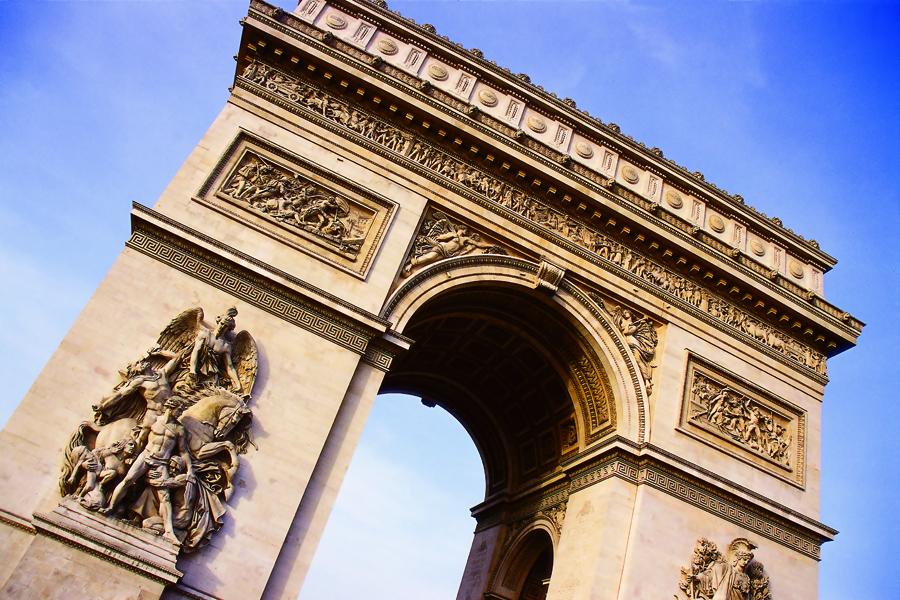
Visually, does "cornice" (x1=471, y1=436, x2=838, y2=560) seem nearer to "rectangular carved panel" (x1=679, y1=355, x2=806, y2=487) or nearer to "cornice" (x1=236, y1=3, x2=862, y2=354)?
"rectangular carved panel" (x1=679, y1=355, x2=806, y2=487)

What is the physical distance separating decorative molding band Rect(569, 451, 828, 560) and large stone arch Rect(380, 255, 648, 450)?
0.51 meters

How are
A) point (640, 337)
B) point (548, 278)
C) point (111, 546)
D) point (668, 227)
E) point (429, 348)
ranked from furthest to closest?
point (429, 348)
point (668, 227)
point (640, 337)
point (548, 278)
point (111, 546)

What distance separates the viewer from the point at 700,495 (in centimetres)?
1258

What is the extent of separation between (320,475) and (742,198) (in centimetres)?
1157

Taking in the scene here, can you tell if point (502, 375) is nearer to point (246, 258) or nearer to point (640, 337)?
point (640, 337)

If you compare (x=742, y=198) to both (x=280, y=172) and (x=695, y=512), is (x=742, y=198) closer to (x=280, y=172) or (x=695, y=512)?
(x=695, y=512)

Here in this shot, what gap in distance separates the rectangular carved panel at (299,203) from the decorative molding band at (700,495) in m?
5.28

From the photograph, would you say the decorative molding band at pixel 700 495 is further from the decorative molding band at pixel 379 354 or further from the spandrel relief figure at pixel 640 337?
the decorative molding band at pixel 379 354

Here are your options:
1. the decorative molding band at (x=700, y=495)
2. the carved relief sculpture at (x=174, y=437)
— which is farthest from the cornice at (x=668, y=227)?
the carved relief sculpture at (x=174, y=437)

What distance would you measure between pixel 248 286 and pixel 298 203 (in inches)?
69.9

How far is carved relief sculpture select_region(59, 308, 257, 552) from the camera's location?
8836mm

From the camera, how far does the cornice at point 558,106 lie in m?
14.6

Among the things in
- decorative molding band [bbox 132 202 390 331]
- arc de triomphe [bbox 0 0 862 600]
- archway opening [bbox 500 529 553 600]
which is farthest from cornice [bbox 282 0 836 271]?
archway opening [bbox 500 529 553 600]

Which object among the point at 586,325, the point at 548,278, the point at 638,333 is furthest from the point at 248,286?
the point at 638,333
